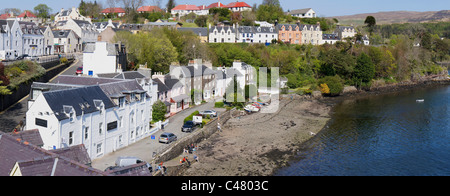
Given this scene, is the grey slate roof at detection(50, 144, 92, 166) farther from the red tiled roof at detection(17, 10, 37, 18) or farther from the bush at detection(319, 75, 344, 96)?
the red tiled roof at detection(17, 10, 37, 18)

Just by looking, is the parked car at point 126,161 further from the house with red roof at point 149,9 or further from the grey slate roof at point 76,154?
the house with red roof at point 149,9

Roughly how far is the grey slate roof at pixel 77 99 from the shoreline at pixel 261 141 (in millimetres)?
7841

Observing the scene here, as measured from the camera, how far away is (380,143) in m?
39.5

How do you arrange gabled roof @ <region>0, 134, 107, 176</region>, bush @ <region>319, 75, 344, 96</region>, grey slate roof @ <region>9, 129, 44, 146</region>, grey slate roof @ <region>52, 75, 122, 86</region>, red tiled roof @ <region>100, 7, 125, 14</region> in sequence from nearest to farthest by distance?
gabled roof @ <region>0, 134, 107, 176</region> → grey slate roof @ <region>9, 129, 44, 146</region> → grey slate roof @ <region>52, 75, 122, 86</region> → bush @ <region>319, 75, 344, 96</region> → red tiled roof @ <region>100, 7, 125, 14</region>

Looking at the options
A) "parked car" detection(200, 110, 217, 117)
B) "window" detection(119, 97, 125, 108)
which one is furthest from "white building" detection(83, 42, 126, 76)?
"window" detection(119, 97, 125, 108)

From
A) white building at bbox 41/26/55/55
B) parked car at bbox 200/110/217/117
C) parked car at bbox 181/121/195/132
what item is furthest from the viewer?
white building at bbox 41/26/55/55

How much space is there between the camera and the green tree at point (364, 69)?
74812 mm

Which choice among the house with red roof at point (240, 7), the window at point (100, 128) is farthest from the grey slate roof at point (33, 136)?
the house with red roof at point (240, 7)

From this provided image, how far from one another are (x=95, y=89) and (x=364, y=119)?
113 ft

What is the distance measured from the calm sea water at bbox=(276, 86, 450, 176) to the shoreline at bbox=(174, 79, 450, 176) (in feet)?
4.41

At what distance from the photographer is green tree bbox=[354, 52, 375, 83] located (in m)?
74.8

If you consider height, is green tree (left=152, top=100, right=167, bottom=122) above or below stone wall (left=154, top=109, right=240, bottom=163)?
above

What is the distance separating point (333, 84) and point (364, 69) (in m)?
9.63
